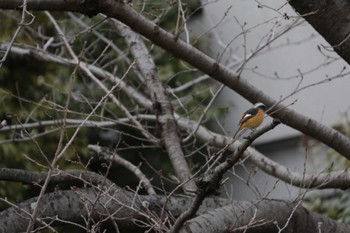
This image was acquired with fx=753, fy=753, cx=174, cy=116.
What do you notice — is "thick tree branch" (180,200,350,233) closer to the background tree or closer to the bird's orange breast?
the background tree

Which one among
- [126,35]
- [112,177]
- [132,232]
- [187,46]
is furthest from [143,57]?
[112,177]

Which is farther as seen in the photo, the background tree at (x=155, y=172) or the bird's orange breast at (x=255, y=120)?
the bird's orange breast at (x=255, y=120)

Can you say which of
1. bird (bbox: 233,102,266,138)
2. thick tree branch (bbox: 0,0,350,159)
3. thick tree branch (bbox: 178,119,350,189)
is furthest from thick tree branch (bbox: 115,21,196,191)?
bird (bbox: 233,102,266,138)

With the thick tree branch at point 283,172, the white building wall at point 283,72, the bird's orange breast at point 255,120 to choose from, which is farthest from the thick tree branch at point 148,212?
the white building wall at point 283,72

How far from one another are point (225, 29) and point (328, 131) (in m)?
4.77

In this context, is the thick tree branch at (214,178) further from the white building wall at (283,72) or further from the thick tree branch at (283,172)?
the white building wall at (283,72)

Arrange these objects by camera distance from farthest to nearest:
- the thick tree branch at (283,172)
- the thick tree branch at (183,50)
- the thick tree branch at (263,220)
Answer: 1. the thick tree branch at (283,172)
2. the thick tree branch at (183,50)
3. the thick tree branch at (263,220)

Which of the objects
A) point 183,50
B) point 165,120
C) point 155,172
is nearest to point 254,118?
point 183,50

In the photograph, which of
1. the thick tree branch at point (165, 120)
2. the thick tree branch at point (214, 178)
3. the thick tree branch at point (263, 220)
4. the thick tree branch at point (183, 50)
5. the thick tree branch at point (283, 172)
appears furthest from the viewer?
the thick tree branch at point (165, 120)

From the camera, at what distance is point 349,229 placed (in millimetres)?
4227

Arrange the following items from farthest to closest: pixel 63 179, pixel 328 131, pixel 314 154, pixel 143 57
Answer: pixel 314 154, pixel 143 57, pixel 328 131, pixel 63 179

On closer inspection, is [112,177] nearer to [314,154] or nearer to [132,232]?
[314,154]

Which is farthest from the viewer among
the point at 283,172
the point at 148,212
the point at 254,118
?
the point at 283,172

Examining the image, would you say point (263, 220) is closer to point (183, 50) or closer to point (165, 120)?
point (183, 50)
